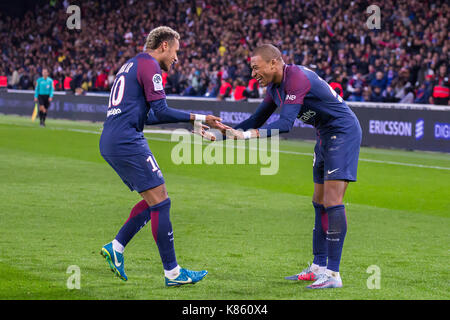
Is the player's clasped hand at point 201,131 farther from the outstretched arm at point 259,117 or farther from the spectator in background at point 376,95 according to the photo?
the spectator in background at point 376,95

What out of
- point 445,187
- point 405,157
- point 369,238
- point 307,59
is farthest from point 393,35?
point 369,238

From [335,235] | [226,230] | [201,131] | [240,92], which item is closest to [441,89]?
[240,92]

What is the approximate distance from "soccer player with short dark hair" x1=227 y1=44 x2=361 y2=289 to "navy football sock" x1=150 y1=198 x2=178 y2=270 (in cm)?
90

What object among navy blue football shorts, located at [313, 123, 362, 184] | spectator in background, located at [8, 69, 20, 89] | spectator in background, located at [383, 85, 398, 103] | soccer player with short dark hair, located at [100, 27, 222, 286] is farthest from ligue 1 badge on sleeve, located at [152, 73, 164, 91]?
spectator in background, located at [8, 69, 20, 89]

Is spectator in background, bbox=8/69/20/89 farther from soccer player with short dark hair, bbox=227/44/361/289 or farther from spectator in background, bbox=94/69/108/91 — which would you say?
soccer player with short dark hair, bbox=227/44/361/289

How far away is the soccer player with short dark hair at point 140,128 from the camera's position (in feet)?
21.8

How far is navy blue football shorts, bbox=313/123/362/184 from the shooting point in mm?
6922

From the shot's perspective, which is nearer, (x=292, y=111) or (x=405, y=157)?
(x=292, y=111)

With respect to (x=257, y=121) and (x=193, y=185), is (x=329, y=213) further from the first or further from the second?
(x=193, y=185)

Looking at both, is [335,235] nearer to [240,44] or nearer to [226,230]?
[226,230]

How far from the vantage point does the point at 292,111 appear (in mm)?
6699

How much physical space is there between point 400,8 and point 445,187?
46.5ft

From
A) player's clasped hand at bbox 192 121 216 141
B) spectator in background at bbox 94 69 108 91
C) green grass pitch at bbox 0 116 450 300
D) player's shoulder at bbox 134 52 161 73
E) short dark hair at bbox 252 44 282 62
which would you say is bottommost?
green grass pitch at bbox 0 116 450 300

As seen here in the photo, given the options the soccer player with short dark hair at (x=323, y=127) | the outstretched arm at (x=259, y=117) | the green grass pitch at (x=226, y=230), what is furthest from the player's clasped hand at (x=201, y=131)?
the green grass pitch at (x=226, y=230)
